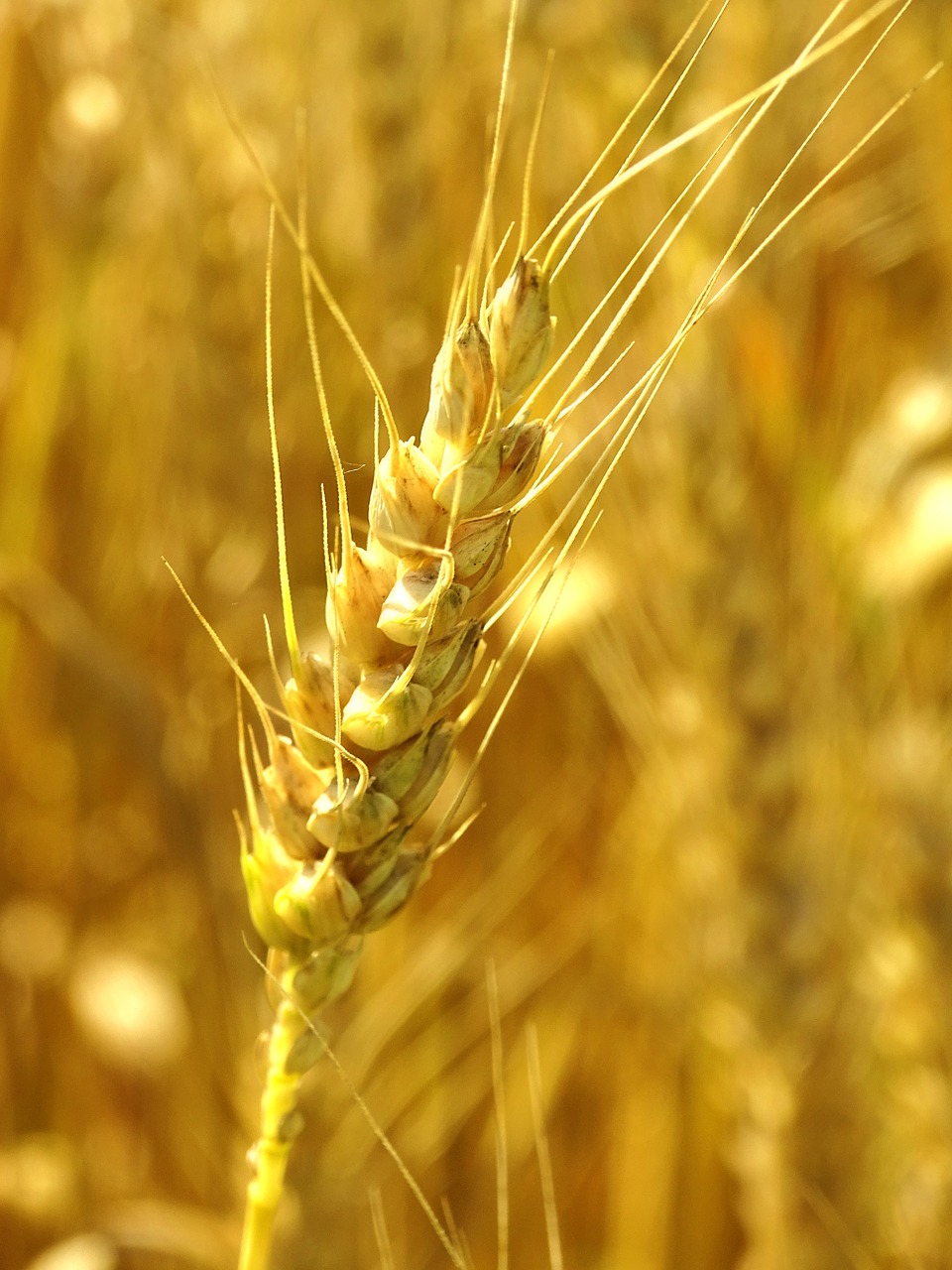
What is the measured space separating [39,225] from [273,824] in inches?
40.7

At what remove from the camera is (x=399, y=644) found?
381mm

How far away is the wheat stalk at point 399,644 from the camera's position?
1.17 feet

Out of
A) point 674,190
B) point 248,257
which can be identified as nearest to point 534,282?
point 674,190

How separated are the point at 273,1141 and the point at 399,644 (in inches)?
6.5

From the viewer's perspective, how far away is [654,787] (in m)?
0.94

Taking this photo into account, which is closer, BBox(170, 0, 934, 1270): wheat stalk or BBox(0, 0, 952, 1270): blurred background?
BBox(170, 0, 934, 1270): wheat stalk

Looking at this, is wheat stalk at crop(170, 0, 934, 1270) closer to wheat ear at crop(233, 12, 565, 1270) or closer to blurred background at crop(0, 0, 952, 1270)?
wheat ear at crop(233, 12, 565, 1270)

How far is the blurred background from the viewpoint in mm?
865

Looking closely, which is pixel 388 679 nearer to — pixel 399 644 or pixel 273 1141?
pixel 399 644

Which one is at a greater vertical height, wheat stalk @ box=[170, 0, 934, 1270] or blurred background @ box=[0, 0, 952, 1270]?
blurred background @ box=[0, 0, 952, 1270]

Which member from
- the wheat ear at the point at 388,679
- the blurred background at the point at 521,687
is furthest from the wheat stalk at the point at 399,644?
the blurred background at the point at 521,687

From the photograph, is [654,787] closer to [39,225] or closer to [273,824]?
[273,824]

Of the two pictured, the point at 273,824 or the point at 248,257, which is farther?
the point at 248,257

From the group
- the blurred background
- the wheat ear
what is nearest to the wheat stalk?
the wheat ear
